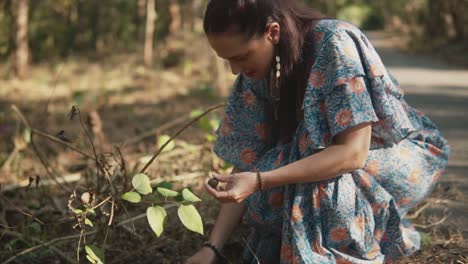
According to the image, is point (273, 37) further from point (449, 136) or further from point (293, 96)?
point (449, 136)

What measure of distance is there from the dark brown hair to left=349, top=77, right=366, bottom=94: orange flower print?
0.47ft

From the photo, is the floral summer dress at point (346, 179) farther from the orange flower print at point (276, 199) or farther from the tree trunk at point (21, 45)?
the tree trunk at point (21, 45)

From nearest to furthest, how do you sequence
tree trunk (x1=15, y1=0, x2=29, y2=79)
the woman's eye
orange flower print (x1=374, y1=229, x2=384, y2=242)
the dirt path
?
the woman's eye < orange flower print (x1=374, y1=229, x2=384, y2=242) < the dirt path < tree trunk (x1=15, y1=0, x2=29, y2=79)

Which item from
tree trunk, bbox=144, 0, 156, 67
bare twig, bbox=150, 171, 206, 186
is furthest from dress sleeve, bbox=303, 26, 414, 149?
tree trunk, bbox=144, 0, 156, 67

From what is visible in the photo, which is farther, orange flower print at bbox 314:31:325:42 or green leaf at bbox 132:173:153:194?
orange flower print at bbox 314:31:325:42

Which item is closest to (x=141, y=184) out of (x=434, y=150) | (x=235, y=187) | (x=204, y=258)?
(x=235, y=187)

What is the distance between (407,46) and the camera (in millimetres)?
10266

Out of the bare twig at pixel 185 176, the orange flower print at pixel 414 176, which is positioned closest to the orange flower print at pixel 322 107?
the orange flower print at pixel 414 176

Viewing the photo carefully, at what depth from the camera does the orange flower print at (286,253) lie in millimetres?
1698

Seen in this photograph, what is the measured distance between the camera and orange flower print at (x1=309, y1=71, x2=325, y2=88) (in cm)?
165

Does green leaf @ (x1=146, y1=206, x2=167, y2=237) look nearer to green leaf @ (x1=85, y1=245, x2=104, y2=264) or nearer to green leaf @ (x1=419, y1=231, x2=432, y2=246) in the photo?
green leaf @ (x1=85, y1=245, x2=104, y2=264)

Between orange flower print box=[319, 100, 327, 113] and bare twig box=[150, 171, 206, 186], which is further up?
orange flower print box=[319, 100, 327, 113]

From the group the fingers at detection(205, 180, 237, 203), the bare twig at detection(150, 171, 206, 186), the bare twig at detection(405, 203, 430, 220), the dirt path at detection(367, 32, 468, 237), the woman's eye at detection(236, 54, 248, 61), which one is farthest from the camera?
the bare twig at detection(150, 171, 206, 186)

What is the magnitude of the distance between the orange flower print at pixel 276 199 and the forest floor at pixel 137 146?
306 mm
